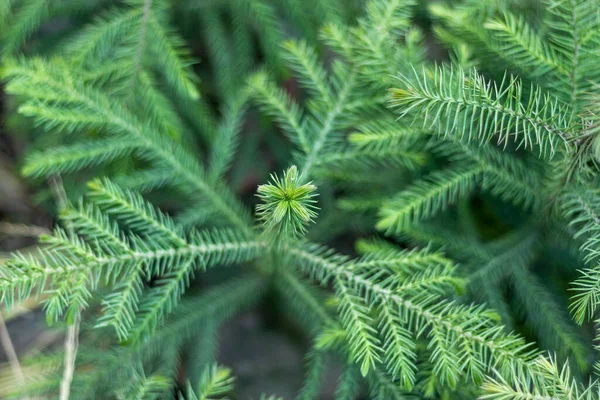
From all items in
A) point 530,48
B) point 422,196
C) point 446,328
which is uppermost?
point 530,48

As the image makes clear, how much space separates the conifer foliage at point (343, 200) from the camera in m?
1.17

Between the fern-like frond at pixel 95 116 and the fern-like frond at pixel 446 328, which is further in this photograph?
the fern-like frond at pixel 95 116

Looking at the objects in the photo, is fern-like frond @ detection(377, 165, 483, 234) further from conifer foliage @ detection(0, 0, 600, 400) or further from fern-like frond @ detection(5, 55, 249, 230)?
fern-like frond @ detection(5, 55, 249, 230)

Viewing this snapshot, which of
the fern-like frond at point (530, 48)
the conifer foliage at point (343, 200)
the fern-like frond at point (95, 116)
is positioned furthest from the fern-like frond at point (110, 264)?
the fern-like frond at point (530, 48)

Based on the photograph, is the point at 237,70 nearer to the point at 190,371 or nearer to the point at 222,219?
the point at 222,219

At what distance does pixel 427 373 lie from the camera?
1.30 metres

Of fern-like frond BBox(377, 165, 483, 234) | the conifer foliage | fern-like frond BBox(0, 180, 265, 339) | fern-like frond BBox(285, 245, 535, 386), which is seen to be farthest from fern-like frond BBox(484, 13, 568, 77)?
fern-like frond BBox(0, 180, 265, 339)

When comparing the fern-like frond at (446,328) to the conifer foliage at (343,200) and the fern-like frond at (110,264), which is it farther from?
the fern-like frond at (110,264)

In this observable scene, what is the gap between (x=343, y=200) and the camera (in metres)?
1.67

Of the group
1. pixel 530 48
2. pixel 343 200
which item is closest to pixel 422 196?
pixel 343 200

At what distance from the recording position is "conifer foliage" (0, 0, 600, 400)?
1.17 meters

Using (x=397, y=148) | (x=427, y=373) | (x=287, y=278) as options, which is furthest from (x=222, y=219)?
(x=427, y=373)

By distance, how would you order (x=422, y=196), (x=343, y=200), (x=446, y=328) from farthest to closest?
(x=343, y=200) < (x=422, y=196) < (x=446, y=328)

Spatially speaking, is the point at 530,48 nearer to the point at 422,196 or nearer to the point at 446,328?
the point at 422,196
